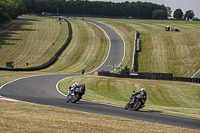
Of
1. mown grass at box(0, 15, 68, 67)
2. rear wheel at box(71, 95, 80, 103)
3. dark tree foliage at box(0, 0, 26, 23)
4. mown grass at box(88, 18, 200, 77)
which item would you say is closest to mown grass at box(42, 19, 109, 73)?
mown grass at box(0, 15, 68, 67)

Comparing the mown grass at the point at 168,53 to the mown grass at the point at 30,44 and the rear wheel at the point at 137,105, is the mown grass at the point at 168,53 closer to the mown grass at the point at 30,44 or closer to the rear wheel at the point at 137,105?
the mown grass at the point at 30,44

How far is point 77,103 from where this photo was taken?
21.8 m

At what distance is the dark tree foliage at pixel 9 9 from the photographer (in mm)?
102719

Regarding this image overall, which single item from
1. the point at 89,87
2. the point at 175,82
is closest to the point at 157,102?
the point at 89,87

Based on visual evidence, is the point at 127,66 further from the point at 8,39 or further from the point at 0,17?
the point at 0,17

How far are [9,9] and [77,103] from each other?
10285cm

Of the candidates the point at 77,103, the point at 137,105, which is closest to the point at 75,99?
the point at 77,103

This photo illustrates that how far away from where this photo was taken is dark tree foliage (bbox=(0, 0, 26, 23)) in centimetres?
10272

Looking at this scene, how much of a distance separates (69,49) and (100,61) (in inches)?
487

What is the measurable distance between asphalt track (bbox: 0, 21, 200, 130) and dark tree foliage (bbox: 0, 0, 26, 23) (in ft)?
124

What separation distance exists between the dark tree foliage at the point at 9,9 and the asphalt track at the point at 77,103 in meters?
37.9

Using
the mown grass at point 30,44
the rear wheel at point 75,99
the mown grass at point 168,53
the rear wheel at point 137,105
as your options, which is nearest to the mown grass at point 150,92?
the rear wheel at point 75,99

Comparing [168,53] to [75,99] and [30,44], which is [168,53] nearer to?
[30,44]

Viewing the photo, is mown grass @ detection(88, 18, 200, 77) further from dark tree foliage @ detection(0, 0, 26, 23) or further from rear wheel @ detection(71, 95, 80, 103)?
dark tree foliage @ detection(0, 0, 26, 23)
